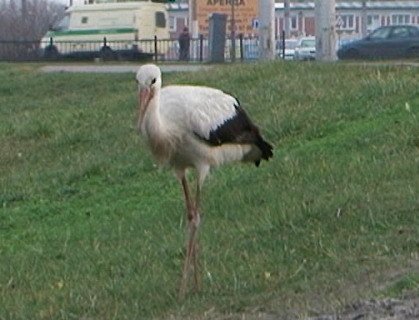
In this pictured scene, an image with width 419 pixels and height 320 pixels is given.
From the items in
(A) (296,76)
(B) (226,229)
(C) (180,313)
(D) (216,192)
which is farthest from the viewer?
(A) (296,76)

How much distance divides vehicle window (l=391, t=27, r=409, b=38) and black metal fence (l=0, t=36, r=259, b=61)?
4427mm

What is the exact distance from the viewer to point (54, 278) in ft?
33.3

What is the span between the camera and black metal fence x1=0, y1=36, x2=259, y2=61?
43.8m

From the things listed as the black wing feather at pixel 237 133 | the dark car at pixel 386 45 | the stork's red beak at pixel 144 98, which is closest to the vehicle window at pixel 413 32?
the dark car at pixel 386 45

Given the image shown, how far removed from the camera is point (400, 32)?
141 ft

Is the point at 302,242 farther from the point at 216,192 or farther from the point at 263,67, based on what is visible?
the point at 263,67

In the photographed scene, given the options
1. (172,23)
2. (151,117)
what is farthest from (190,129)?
(172,23)

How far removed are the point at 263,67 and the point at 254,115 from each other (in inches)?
170

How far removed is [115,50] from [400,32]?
31.7 ft

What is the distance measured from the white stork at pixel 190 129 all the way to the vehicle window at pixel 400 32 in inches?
1327

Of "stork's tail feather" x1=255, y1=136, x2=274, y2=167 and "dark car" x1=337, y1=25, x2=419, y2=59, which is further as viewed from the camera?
"dark car" x1=337, y1=25, x2=419, y2=59

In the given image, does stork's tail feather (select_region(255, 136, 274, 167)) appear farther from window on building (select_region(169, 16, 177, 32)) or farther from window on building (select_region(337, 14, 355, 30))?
window on building (select_region(337, 14, 355, 30))

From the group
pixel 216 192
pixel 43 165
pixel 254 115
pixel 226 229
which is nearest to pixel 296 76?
pixel 254 115

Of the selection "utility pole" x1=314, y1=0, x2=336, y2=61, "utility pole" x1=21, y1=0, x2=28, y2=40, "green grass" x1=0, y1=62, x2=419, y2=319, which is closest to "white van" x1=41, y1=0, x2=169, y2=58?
"utility pole" x1=21, y1=0, x2=28, y2=40
